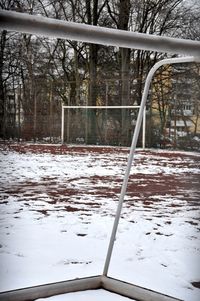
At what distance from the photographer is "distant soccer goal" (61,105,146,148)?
24.4 feet

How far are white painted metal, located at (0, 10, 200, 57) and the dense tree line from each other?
577 cm

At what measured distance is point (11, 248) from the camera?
5.51ft

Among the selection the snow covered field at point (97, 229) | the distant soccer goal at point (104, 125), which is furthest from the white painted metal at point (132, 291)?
the distant soccer goal at point (104, 125)

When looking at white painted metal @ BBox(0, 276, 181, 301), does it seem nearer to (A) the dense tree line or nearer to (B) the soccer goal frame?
(B) the soccer goal frame

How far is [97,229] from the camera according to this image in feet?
6.67

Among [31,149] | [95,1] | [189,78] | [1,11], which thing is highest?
[95,1]

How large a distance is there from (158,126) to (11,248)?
5716 millimetres

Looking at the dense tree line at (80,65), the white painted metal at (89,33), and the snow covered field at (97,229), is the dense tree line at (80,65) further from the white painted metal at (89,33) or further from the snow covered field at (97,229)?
the white painted metal at (89,33)

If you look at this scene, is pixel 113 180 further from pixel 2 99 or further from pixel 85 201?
pixel 2 99

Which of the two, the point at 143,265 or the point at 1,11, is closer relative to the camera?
the point at 1,11

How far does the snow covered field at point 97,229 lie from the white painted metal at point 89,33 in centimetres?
65

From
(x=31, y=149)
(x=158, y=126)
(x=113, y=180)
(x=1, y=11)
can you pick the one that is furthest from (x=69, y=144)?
(x=1, y=11)

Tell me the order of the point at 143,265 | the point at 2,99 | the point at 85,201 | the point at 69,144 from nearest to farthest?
the point at 143,265 < the point at 85,201 < the point at 2,99 < the point at 69,144

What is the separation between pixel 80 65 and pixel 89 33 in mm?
7268
